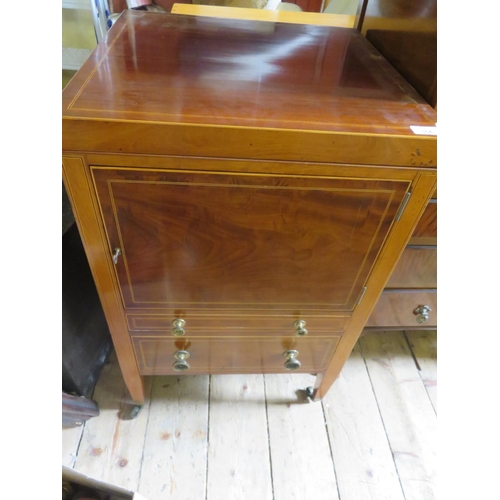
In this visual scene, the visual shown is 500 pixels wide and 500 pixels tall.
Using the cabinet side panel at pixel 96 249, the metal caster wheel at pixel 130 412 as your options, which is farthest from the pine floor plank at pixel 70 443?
the cabinet side panel at pixel 96 249

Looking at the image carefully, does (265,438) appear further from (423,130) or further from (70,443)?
(423,130)

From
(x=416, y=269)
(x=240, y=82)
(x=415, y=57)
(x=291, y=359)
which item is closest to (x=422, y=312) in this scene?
(x=416, y=269)

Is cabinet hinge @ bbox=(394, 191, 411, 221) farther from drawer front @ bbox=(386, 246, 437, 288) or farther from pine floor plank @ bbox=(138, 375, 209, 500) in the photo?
pine floor plank @ bbox=(138, 375, 209, 500)

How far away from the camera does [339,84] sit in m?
0.60

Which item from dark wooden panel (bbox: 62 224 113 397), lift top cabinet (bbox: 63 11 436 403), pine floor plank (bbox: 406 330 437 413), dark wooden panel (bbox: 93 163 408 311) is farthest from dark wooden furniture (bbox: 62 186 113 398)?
pine floor plank (bbox: 406 330 437 413)

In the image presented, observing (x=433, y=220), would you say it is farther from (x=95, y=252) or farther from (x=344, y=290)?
(x=95, y=252)

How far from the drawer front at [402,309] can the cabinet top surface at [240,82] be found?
18.6 inches

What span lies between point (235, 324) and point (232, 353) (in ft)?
0.42

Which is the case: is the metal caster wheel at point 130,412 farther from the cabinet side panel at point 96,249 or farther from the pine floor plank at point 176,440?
the cabinet side panel at point 96,249

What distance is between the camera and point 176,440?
979 mm

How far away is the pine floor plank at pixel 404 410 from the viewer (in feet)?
3.14

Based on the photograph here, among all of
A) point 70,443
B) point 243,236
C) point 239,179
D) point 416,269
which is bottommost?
point 70,443
